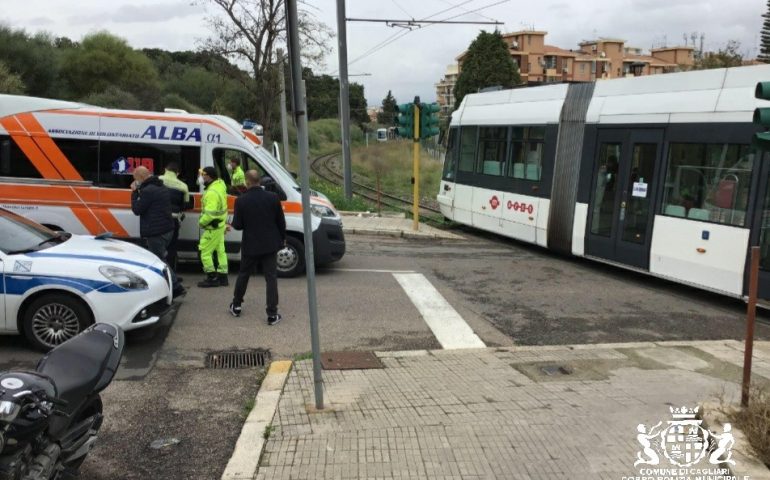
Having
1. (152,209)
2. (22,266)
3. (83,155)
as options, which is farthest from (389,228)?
(22,266)

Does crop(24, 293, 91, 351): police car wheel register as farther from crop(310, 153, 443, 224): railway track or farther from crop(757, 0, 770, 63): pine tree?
crop(757, 0, 770, 63): pine tree

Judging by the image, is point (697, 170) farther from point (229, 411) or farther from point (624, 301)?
point (229, 411)

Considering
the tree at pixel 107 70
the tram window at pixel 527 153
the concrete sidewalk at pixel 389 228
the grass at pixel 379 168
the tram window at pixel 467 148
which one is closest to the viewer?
the tram window at pixel 527 153

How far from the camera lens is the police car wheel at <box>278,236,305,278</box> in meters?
9.87

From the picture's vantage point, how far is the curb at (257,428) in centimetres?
394

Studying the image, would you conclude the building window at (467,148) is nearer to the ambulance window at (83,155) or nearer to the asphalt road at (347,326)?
the asphalt road at (347,326)

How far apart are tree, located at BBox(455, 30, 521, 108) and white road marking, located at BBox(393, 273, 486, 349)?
59.5 meters

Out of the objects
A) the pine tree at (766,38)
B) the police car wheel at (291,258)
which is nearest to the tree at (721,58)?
the pine tree at (766,38)

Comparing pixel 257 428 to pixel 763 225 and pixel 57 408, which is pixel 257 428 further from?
pixel 763 225

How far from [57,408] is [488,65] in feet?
226

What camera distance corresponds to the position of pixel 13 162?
9.20 m

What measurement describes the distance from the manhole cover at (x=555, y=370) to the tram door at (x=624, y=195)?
4734mm

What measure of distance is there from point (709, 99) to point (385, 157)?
141ft

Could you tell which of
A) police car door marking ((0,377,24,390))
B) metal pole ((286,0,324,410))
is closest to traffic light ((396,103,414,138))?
metal pole ((286,0,324,410))
